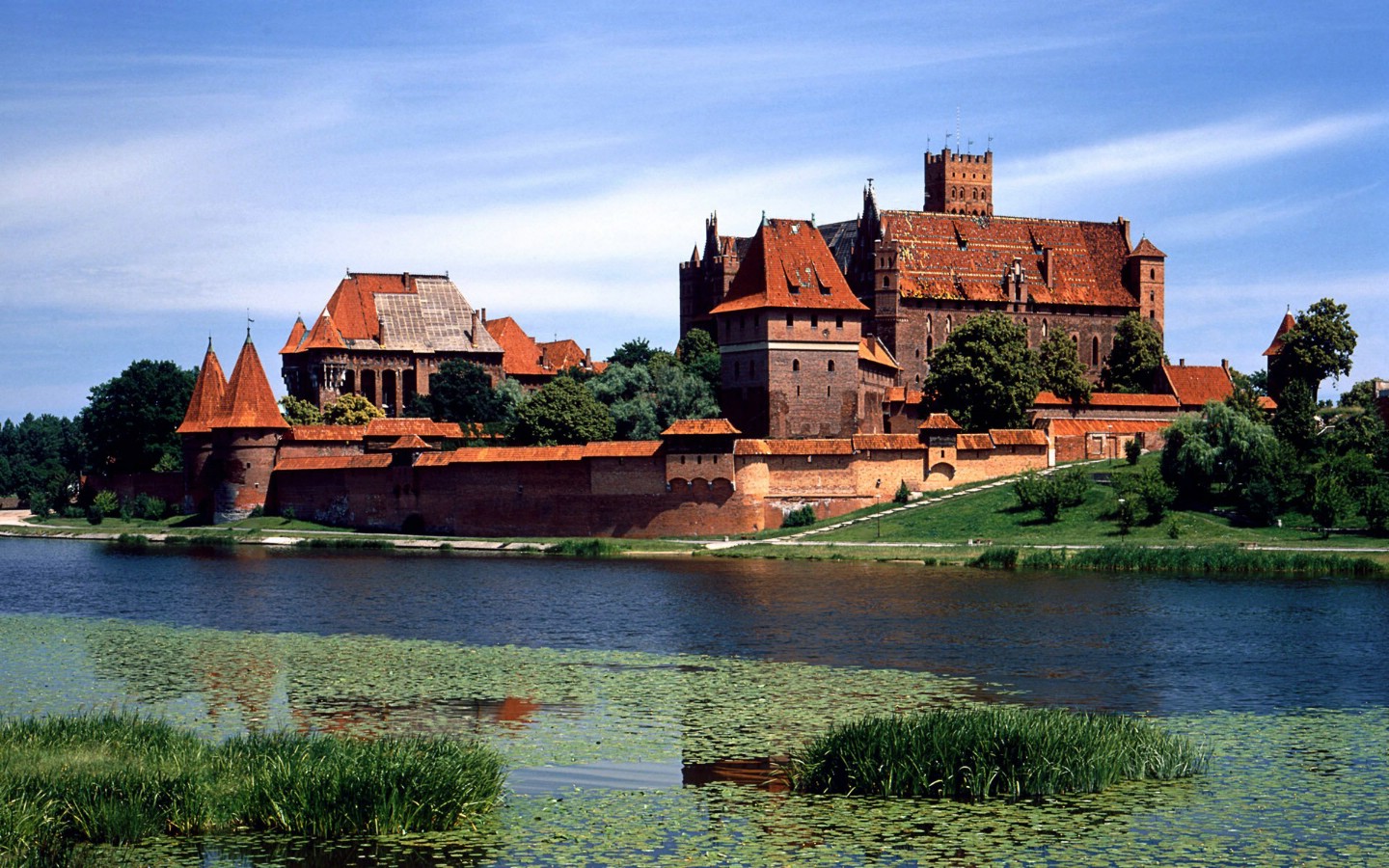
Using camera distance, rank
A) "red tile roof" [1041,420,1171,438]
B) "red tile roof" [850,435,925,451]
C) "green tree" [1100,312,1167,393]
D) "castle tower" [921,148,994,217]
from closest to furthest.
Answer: "red tile roof" [850,435,925,451] → "red tile roof" [1041,420,1171,438] → "green tree" [1100,312,1167,393] → "castle tower" [921,148,994,217]

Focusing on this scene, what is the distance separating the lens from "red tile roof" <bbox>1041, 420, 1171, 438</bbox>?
64.4 m

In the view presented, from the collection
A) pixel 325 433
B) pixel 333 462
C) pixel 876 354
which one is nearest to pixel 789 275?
pixel 876 354

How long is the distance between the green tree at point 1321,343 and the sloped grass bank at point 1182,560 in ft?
98.0

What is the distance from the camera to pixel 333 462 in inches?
2596

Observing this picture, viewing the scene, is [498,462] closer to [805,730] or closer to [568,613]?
[568,613]

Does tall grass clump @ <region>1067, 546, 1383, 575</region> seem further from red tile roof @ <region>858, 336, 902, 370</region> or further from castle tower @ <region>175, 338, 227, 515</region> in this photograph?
castle tower @ <region>175, 338, 227, 515</region>

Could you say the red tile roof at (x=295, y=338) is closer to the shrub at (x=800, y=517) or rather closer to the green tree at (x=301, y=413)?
the green tree at (x=301, y=413)

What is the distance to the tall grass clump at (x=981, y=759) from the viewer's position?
17.5 m

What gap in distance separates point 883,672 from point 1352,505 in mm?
25462

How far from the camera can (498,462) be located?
199 ft

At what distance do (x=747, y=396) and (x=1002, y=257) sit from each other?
23.5m

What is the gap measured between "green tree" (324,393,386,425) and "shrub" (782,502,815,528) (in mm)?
28427

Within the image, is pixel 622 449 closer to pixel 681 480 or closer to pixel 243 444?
pixel 681 480

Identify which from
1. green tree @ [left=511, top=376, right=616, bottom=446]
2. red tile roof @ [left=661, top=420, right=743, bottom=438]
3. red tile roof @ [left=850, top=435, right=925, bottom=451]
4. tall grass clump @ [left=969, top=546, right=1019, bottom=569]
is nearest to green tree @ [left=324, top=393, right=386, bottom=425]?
green tree @ [left=511, top=376, right=616, bottom=446]
